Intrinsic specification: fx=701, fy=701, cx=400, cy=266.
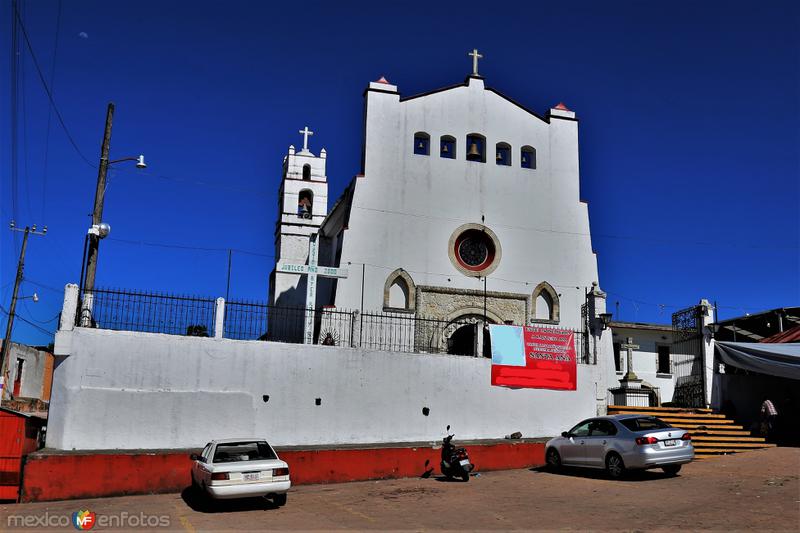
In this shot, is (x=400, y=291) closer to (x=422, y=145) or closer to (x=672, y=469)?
(x=422, y=145)

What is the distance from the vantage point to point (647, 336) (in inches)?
1336

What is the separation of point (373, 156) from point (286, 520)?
14.8 m

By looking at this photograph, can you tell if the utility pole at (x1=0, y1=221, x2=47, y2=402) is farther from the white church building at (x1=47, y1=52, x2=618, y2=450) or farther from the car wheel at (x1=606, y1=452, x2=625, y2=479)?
the car wheel at (x1=606, y1=452, x2=625, y2=479)

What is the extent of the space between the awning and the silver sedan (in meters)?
7.06

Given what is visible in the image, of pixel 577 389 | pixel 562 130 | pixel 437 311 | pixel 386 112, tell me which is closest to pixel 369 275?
pixel 437 311

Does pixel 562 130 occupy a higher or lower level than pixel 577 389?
higher

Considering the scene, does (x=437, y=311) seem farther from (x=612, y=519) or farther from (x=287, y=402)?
(x=612, y=519)
